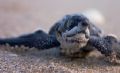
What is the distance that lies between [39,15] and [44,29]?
5.76 feet

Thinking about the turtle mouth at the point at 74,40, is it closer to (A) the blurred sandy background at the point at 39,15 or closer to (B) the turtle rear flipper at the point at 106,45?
(B) the turtle rear flipper at the point at 106,45

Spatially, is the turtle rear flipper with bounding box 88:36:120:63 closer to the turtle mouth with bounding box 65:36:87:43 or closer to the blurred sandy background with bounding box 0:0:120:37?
the turtle mouth with bounding box 65:36:87:43

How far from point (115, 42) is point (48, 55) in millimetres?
587

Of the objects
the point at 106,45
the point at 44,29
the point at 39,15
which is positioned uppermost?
the point at 39,15

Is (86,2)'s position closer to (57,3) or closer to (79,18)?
(57,3)

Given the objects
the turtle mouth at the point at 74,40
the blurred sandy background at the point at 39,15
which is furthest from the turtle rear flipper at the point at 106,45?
the blurred sandy background at the point at 39,15

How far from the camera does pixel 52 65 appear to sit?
2439 millimetres

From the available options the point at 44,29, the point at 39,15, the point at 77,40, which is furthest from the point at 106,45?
the point at 39,15

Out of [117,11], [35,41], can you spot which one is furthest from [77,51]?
[117,11]

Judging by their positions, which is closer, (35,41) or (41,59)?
(41,59)

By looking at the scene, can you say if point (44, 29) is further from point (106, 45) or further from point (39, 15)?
point (106, 45)

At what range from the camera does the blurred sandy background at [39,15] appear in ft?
17.3

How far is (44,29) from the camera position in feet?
17.0

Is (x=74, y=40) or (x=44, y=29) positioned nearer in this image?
(x=74, y=40)
